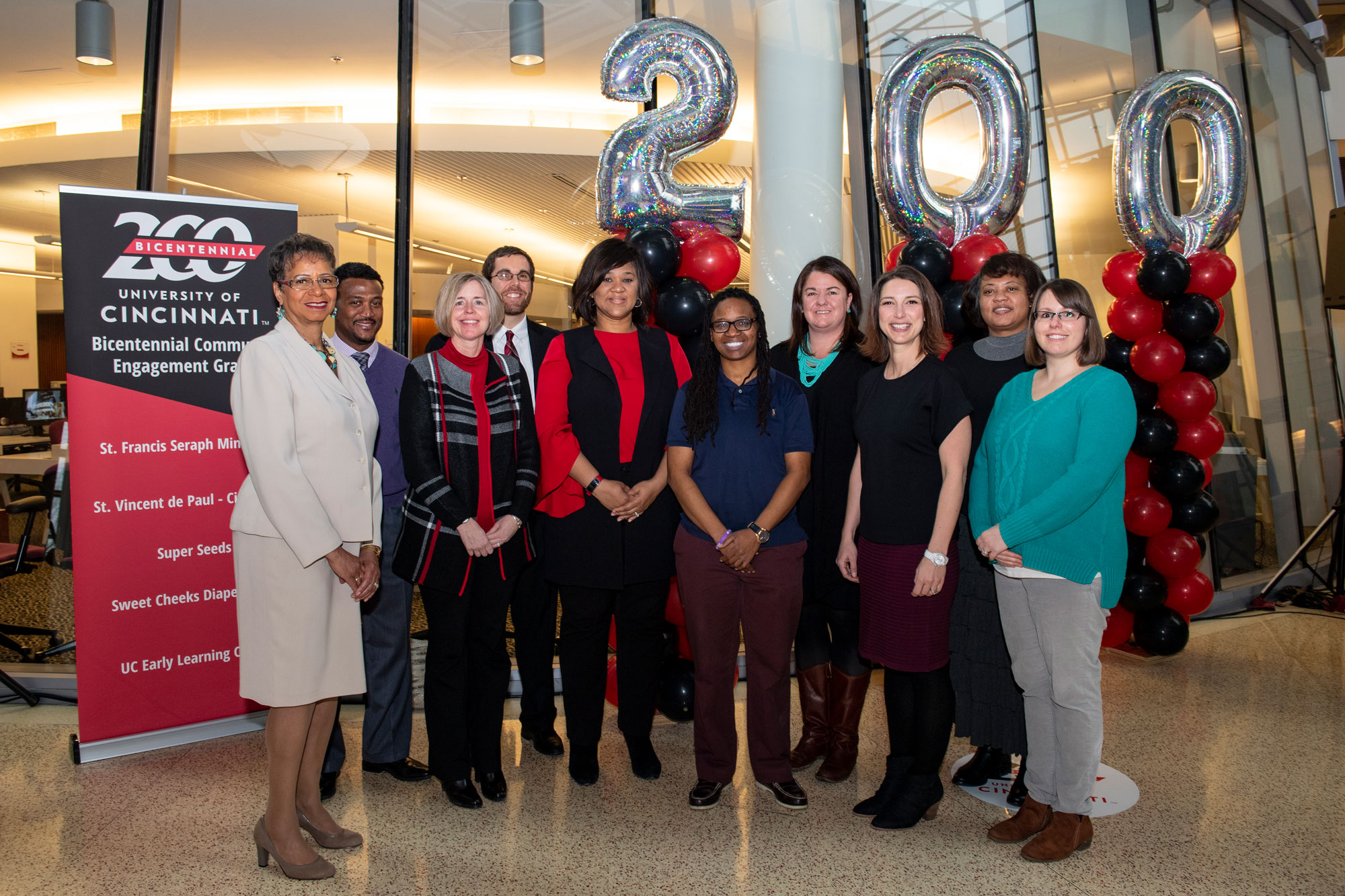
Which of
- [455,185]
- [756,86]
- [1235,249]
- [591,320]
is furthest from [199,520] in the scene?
[1235,249]

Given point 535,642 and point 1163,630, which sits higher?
point 535,642

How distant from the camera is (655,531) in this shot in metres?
2.80

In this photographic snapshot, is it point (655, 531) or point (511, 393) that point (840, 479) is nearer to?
point (655, 531)

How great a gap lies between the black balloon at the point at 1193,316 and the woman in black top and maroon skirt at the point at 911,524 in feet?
7.08

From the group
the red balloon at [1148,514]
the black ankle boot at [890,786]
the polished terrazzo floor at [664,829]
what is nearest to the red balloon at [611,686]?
Answer: the polished terrazzo floor at [664,829]

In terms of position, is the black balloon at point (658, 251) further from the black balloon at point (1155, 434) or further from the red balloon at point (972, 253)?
the black balloon at point (1155, 434)

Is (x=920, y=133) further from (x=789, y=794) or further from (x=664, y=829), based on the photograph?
(x=664, y=829)

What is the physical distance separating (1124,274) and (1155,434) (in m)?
0.84

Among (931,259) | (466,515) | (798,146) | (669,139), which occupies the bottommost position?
(466,515)

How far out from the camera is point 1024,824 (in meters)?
2.47

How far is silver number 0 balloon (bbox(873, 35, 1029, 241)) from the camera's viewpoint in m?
3.85

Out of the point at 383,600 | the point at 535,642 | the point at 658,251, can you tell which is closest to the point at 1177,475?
the point at 658,251

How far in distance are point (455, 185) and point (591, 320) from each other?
2.30m

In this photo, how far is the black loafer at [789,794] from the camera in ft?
8.78
